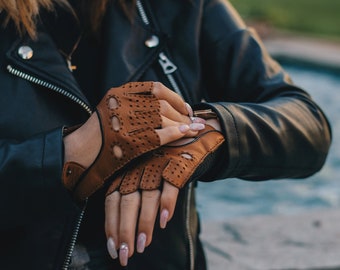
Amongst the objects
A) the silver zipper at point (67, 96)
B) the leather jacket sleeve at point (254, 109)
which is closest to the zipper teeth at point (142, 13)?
the leather jacket sleeve at point (254, 109)

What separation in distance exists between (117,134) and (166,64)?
44 cm

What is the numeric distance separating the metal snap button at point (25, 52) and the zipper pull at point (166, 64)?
13.1 inches

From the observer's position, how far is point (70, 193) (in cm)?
135

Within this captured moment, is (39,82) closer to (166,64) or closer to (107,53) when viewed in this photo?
(107,53)

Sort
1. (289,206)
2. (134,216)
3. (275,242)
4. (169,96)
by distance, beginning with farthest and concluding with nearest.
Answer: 1. (289,206)
2. (275,242)
3. (169,96)
4. (134,216)

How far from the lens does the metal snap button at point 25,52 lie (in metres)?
1.50

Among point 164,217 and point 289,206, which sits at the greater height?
point 164,217

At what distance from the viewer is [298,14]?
43.9 feet

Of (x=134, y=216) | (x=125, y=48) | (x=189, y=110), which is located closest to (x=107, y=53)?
(x=125, y=48)

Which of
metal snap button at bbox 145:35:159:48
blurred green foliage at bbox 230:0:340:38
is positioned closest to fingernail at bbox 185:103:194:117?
metal snap button at bbox 145:35:159:48

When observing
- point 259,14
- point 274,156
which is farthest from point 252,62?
point 259,14

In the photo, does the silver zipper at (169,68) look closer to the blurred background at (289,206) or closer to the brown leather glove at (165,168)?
the brown leather glove at (165,168)

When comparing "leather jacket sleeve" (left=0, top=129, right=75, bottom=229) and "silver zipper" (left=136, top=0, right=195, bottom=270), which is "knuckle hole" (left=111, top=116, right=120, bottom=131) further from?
"silver zipper" (left=136, top=0, right=195, bottom=270)

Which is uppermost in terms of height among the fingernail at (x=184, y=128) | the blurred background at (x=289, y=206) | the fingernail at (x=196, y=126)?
the fingernail at (x=184, y=128)
